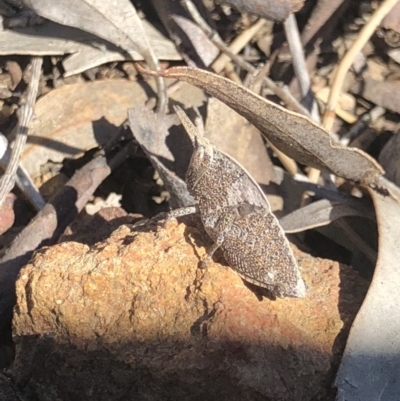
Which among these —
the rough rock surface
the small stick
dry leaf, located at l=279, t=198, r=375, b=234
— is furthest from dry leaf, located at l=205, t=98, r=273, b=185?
the rough rock surface

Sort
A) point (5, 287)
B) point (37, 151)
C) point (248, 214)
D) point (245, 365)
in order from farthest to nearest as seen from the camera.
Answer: point (37, 151) < point (5, 287) < point (248, 214) < point (245, 365)

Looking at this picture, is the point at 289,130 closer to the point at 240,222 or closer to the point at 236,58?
the point at 240,222

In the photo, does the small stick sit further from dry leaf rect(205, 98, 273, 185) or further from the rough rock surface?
the rough rock surface

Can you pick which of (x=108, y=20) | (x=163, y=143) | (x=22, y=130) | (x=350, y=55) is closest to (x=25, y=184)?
(x=22, y=130)

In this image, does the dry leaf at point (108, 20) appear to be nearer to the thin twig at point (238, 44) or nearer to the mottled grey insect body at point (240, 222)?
the thin twig at point (238, 44)

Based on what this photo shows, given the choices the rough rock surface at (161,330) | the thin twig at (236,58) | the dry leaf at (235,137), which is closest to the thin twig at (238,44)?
the thin twig at (236,58)

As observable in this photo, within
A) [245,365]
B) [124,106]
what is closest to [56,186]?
[124,106]

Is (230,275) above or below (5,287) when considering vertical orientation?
above

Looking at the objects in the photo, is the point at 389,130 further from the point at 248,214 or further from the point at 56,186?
the point at 56,186
